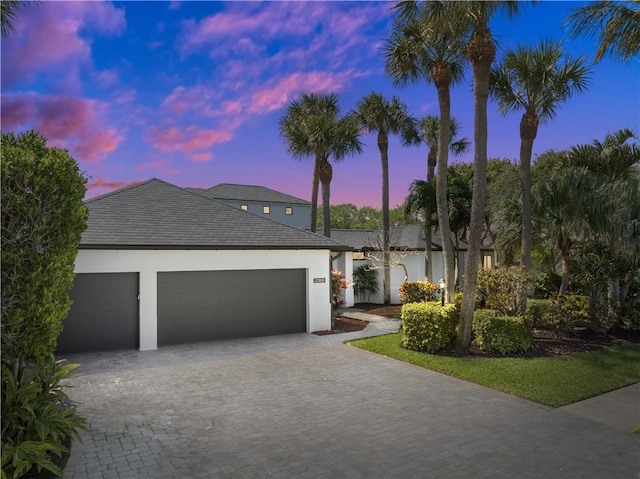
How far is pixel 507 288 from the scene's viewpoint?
11414mm

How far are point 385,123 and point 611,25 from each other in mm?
14670

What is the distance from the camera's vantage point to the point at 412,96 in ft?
67.6

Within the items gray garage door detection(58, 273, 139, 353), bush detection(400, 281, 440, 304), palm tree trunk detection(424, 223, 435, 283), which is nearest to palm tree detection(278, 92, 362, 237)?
bush detection(400, 281, 440, 304)

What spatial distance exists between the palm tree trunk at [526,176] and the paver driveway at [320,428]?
5.66 m

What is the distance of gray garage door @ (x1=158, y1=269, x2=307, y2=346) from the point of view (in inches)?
473

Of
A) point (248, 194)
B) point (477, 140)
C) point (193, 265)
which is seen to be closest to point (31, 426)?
point (193, 265)

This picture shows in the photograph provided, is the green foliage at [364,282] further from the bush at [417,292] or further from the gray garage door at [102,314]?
the gray garage door at [102,314]

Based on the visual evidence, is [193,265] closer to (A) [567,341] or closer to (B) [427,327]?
(B) [427,327]

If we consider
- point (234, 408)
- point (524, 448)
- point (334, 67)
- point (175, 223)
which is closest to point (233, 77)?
point (334, 67)

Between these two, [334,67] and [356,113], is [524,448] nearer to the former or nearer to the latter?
[334,67]

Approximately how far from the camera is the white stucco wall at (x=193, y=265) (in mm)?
11211

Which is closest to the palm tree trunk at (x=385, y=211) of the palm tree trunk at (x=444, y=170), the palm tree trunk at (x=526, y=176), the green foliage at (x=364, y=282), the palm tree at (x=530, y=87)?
the green foliage at (x=364, y=282)

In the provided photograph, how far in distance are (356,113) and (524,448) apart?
18.6m

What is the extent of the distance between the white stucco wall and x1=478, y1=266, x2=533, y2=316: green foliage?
5278mm
